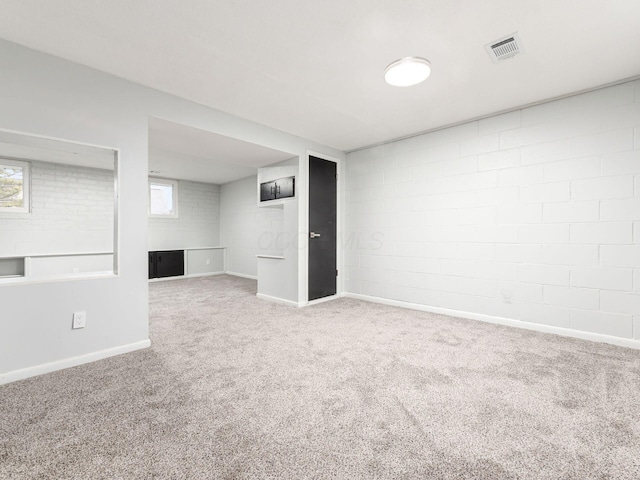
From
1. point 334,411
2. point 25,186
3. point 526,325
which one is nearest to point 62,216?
point 25,186

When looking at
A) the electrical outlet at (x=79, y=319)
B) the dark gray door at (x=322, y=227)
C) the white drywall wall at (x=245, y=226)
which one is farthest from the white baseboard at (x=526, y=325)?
the electrical outlet at (x=79, y=319)

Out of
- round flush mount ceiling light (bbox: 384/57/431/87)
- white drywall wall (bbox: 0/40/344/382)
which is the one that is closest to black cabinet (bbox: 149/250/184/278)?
white drywall wall (bbox: 0/40/344/382)

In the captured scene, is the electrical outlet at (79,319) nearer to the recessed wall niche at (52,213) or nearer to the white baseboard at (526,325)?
the recessed wall niche at (52,213)

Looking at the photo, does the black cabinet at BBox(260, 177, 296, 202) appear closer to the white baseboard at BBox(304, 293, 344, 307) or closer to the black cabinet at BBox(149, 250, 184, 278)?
the white baseboard at BBox(304, 293, 344, 307)

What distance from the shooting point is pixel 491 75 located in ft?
8.38

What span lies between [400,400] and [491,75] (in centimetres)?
278

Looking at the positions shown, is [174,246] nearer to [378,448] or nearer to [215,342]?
[215,342]

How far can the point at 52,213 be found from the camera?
17.1 feet

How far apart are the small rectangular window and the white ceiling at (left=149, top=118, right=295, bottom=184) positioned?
1.16ft

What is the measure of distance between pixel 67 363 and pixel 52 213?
14.3 feet

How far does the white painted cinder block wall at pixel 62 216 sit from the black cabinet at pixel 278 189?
3.54 m

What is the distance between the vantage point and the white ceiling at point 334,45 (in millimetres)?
1798

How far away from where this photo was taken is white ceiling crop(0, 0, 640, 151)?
70.8 inches

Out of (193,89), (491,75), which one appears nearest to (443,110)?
(491,75)
